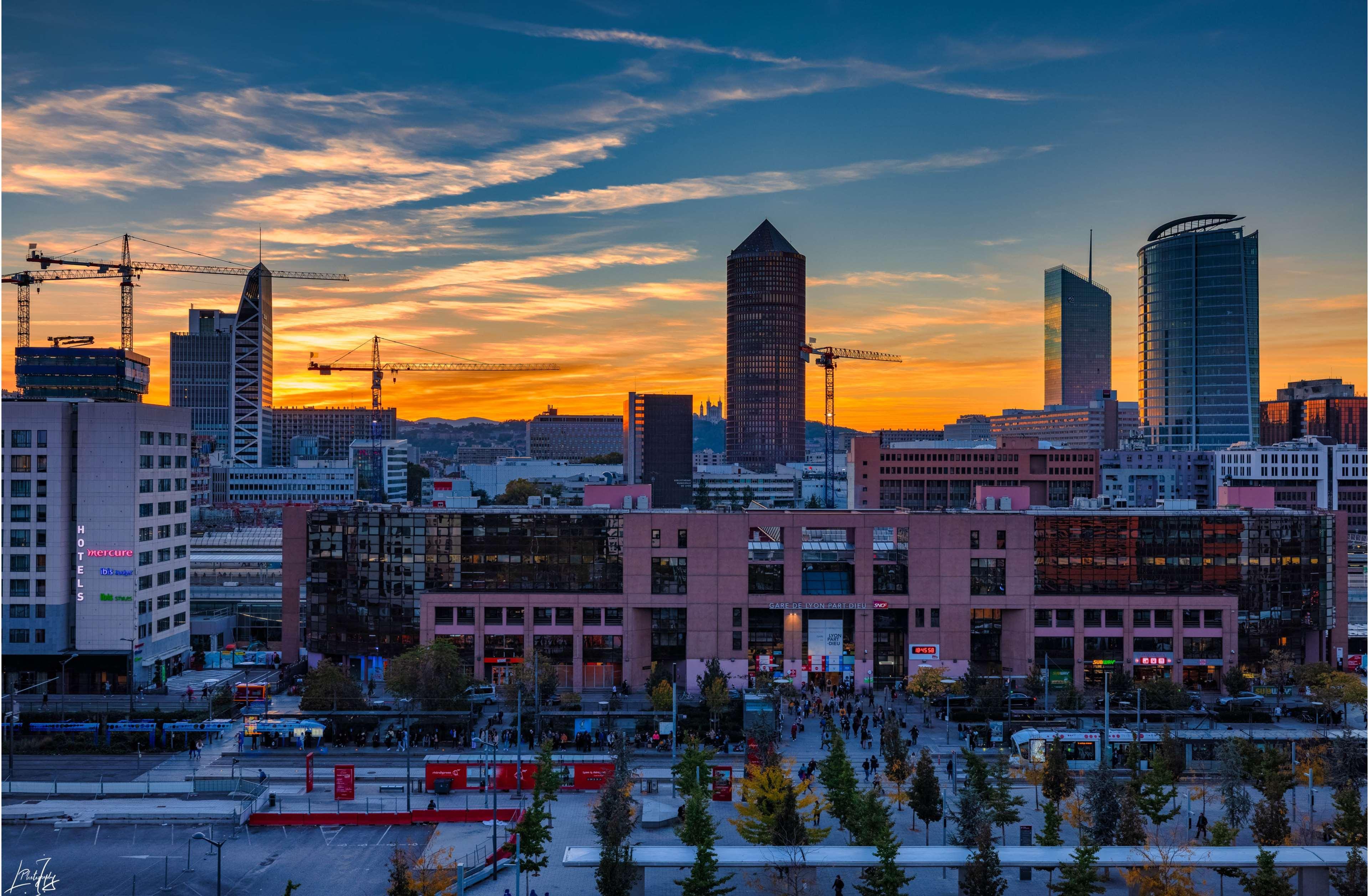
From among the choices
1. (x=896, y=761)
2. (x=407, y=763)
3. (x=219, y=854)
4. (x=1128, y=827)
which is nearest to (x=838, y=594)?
(x=896, y=761)

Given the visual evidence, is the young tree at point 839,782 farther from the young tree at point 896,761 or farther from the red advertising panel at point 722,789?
the red advertising panel at point 722,789

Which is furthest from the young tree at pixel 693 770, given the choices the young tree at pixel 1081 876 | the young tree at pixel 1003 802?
the young tree at pixel 1081 876

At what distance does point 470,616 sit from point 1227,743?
49499 mm

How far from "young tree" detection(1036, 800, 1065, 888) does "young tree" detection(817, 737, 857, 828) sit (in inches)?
300

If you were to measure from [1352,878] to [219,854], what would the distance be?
39951 mm

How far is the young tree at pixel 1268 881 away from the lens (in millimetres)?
40125

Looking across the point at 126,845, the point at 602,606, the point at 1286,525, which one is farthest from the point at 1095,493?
the point at 126,845

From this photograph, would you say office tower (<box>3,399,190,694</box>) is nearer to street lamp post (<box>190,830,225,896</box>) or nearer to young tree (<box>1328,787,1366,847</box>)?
street lamp post (<box>190,830,225,896</box>)

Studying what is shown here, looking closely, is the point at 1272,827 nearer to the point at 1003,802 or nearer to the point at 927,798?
the point at 1003,802

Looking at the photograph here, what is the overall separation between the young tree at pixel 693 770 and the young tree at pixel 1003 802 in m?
12.6

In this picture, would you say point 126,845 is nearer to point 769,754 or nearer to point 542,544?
point 769,754

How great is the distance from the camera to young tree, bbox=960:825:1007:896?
41.0m

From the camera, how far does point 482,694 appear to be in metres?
78.2

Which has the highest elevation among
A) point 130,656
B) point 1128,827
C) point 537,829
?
point 130,656
